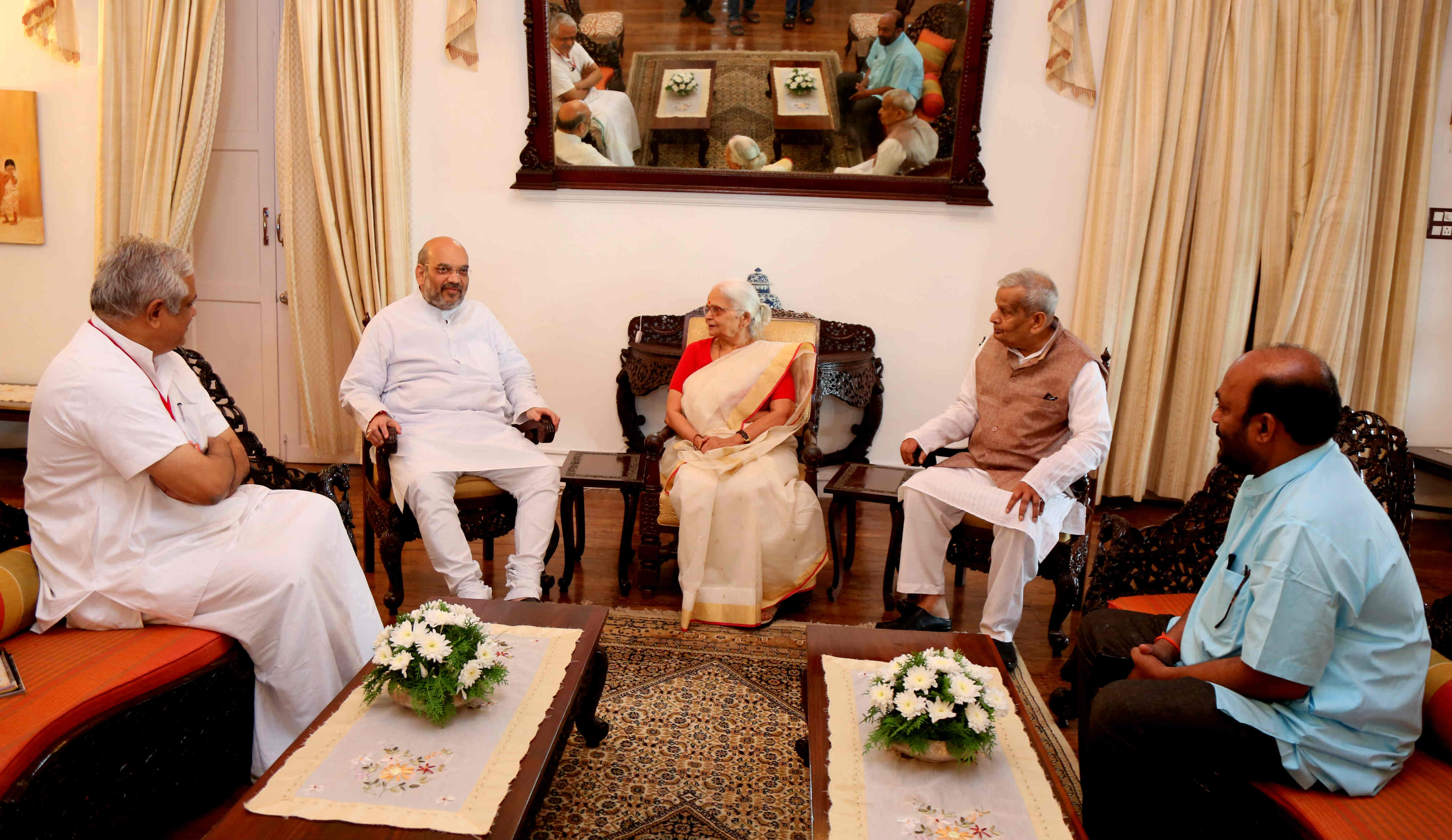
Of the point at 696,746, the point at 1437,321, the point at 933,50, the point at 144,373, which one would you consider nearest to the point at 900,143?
the point at 933,50

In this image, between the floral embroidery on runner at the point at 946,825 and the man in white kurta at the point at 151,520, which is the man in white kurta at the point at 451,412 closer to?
the man in white kurta at the point at 151,520

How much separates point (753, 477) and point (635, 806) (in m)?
1.54

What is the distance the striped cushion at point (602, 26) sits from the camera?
16.1 ft

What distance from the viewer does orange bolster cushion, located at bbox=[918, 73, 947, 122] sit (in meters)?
4.87

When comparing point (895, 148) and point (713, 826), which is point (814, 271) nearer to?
point (895, 148)

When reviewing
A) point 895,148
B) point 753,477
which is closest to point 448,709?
point 753,477

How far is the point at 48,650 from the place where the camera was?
2.23 meters

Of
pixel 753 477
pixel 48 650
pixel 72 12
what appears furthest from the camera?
pixel 72 12

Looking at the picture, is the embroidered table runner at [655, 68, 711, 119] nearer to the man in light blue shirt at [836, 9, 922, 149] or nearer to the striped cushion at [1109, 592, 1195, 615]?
the man in light blue shirt at [836, 9, 922, 149]

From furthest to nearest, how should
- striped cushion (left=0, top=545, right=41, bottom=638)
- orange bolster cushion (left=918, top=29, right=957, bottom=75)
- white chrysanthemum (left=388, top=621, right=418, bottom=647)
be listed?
orange bolster cushion (left=918, top=29, right=957, bottom=75) < striped cushion (left=0, top=545, right=41, bottom=638) < white chrysanthemum (left=388, top=621, right=418, bottom=647)

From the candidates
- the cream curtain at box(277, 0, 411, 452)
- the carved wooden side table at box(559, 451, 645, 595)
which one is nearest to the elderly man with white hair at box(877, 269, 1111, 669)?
the carved wooden side table at box(559, 451, 645, 595)

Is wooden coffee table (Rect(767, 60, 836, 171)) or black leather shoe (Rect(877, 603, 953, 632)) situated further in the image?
wooden coffee table (Rect(767, 60, 836, 171))

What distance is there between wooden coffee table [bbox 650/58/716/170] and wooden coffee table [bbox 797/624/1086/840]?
318 cm

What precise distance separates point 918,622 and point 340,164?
3.85 m
